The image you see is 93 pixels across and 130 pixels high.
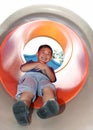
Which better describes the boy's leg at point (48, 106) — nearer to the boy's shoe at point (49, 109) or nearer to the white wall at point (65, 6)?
the boy's shoe at point (49, 109)

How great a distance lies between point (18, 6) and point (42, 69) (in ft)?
0.80

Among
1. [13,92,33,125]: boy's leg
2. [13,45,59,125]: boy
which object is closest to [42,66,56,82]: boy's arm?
[13,45,59,125]: boy

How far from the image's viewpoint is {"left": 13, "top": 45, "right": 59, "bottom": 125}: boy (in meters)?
1.21

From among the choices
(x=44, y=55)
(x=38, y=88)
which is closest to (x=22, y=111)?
(x=38, y=88)

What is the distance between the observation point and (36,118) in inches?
52.2

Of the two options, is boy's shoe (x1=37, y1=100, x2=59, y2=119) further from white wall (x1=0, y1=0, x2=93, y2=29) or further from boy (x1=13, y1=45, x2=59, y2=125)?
white wall (x1=0, y1=0, x2=93, y2=29)

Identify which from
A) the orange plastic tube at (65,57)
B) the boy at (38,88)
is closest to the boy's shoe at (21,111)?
the boy at (38,88)

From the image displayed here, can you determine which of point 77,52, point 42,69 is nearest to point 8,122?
point 42,69

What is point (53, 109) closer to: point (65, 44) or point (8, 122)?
point (8, 122)

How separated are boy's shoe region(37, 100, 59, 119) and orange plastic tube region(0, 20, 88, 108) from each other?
11 centimetres

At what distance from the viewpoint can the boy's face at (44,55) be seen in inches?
55.1

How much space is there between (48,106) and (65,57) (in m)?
0.27

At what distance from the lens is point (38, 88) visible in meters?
1.34

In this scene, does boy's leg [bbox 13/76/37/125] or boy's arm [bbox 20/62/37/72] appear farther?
boy's arm [bbox 20/62/37/72]
